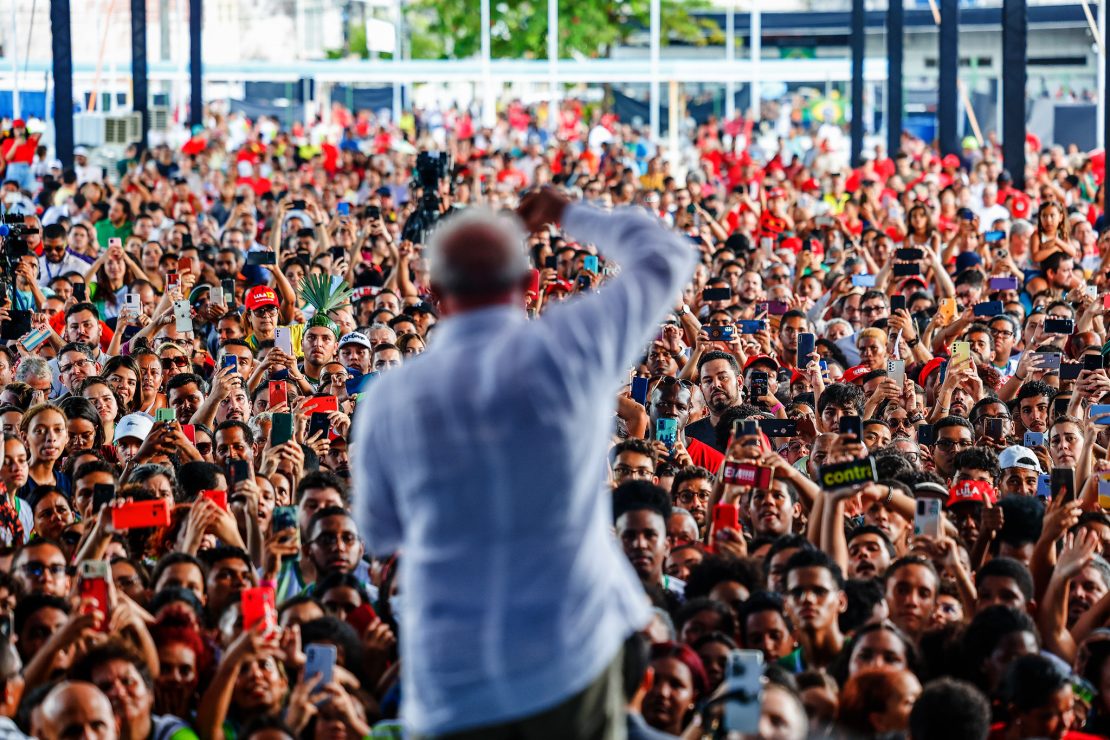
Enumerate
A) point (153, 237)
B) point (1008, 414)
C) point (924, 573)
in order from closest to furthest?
point (924, 573) < point (1008, 414) < point (153, 237)

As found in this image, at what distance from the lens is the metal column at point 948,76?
2283 cm

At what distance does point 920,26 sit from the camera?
49344 mm

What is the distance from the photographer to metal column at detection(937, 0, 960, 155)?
22.8 meters

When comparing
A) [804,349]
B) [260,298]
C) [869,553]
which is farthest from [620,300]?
[260,298]

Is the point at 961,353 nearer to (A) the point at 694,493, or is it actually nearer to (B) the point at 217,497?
(A) the point at 694,493

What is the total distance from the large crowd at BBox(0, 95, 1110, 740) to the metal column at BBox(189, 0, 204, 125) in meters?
14.7

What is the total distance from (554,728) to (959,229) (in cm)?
1337

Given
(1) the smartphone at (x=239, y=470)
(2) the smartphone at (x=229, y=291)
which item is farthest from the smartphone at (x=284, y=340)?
(1) the smartphone at (x=239, y=470)

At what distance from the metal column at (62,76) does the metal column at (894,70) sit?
34.4 feet

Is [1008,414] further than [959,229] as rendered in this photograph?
No

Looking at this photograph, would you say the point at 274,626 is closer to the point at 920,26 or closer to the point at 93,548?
the point at 93,548

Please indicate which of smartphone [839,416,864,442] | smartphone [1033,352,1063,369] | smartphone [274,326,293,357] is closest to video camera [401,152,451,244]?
smartphone [274,326,293,357]

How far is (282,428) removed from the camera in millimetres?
8094

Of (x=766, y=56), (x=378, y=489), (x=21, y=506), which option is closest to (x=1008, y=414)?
(x=21, y=506)
